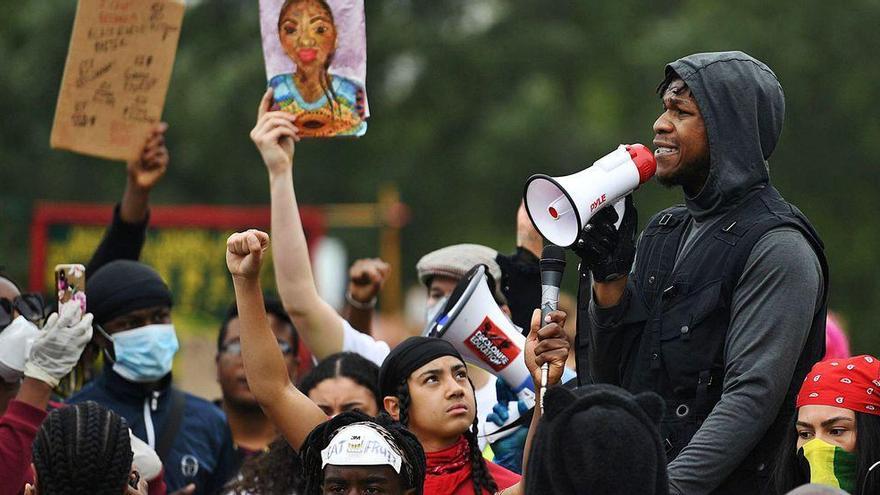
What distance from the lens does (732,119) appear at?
A: 500 cm

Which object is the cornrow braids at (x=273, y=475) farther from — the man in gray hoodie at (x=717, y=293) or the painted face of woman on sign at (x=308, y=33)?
the man in gray hoodie at (x=717, y=293)

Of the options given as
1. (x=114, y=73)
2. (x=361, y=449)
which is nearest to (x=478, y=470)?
Result: (x=361, y=449)


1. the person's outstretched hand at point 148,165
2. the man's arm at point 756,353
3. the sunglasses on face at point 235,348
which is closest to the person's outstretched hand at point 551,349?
the man's arm at point 756,353

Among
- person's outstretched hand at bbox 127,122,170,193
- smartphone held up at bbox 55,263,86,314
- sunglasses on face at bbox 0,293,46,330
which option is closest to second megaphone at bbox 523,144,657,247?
smartphone held up at bbox 55,263,86,314

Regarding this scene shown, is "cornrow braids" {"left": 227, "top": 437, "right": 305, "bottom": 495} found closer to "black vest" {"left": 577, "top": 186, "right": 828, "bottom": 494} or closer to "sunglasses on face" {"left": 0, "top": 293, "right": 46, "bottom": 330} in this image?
"sunglasses on face" {"left": 0, "top": 293, "right": 46, "bottom": 330}

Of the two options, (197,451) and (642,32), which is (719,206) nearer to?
(197,451)

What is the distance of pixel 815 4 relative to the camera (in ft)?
73.6

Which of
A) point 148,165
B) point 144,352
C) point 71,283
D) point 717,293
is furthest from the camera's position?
point 148,165

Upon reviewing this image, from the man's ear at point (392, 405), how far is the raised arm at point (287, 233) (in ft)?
2.33

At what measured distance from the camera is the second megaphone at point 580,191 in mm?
4773

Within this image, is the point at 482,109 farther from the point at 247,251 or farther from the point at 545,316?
the point at 545,316

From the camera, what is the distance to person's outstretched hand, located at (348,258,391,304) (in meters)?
7.32

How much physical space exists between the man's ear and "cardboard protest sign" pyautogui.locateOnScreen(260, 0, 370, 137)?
1.07 metres

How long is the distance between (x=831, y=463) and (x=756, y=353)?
1.65ft
